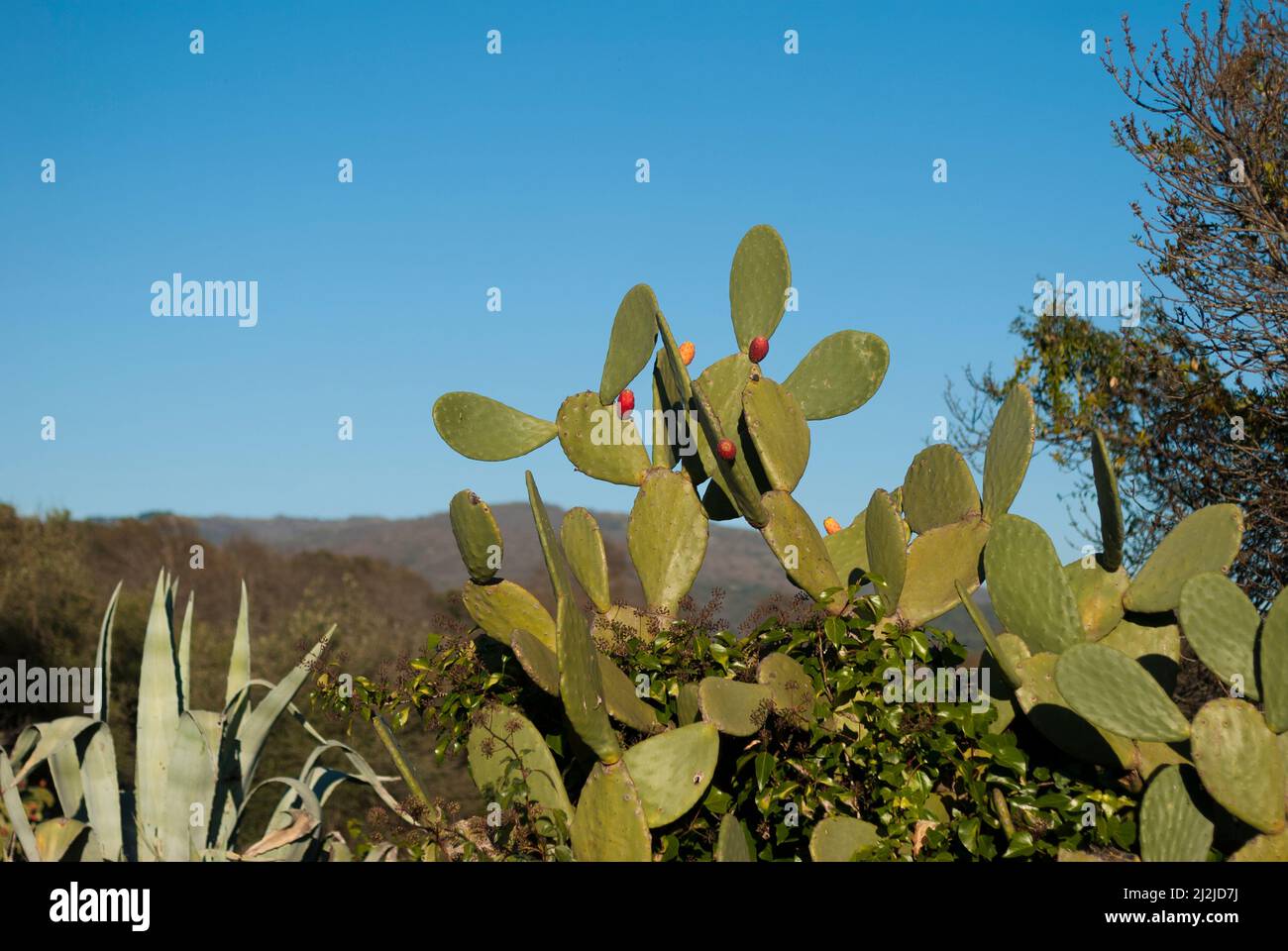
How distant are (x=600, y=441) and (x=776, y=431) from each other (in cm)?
49

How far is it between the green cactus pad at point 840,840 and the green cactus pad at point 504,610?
76cm

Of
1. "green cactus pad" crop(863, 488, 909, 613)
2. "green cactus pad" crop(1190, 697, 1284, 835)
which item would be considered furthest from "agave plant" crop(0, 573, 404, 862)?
"green cactus pad" crop(1190, 697, 1284, 835)

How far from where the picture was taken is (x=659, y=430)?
10.4 ft

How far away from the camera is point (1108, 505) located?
2.62 metres

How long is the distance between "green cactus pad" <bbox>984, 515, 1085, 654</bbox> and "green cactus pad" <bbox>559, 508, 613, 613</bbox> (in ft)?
3.10

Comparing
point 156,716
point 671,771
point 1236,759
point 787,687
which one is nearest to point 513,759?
point 671,771

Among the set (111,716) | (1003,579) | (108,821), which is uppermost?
(1003,579)

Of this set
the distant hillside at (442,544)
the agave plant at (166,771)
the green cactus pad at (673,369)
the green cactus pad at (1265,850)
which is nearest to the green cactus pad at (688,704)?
the green cactus pad at (673,369)

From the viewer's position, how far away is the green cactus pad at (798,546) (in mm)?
2885

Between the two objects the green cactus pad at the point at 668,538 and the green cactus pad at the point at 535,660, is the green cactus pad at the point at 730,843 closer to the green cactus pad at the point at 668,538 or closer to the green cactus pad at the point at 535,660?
the green cactus pad at the point at 535,660
